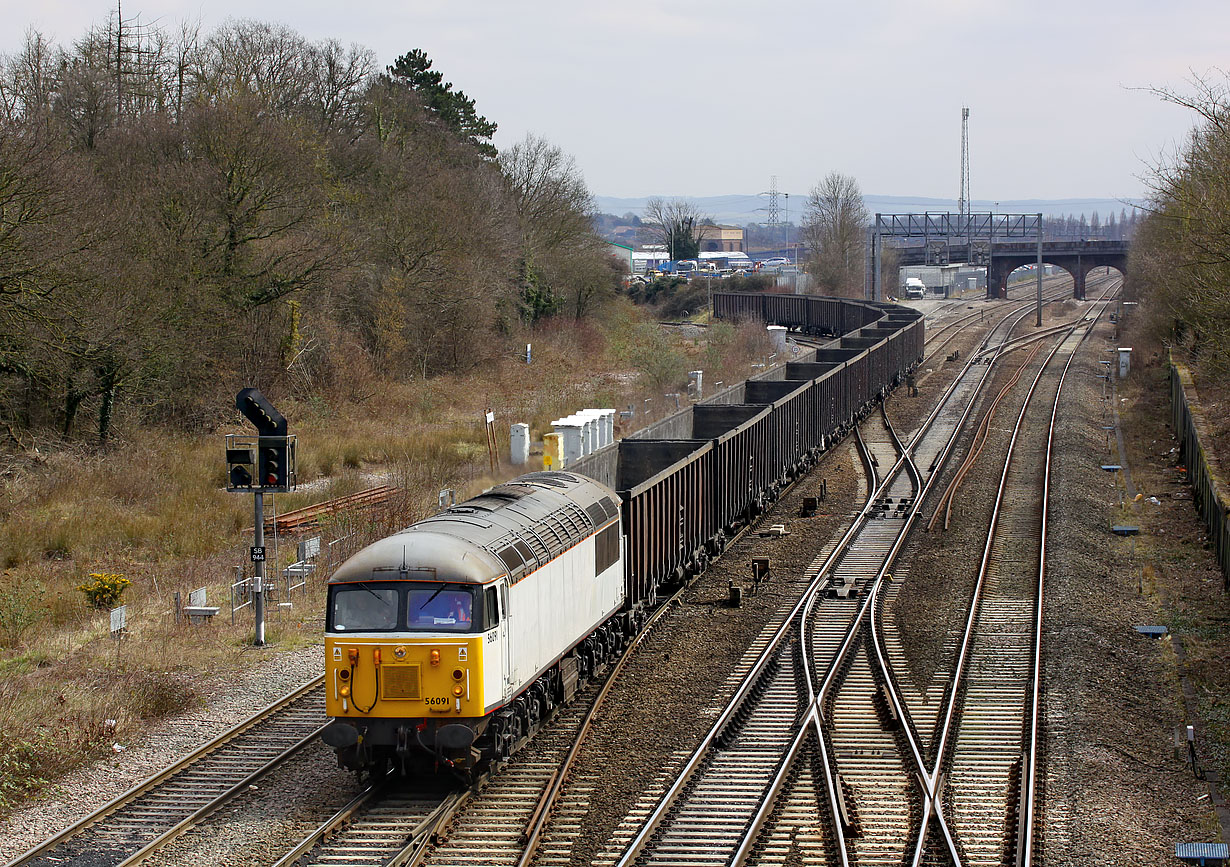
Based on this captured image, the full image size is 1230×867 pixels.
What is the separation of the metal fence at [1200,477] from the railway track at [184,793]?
1514 centimetres

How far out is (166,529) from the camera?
25484 mm

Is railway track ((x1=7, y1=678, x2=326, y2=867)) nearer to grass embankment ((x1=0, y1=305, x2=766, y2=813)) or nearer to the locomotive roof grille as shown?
grass embankment ((x1=0, y1=305, x2=766, y2=813))

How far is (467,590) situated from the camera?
11.6 meters

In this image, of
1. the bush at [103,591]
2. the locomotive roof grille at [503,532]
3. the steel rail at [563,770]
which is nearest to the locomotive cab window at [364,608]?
the locomotive roof grille at [503,532]

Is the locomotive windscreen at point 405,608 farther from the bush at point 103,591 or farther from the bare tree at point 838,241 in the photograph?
the bare tree at point 838,241

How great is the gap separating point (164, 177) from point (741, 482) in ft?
69.2

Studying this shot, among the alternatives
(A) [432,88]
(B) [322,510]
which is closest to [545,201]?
(A) [432,88]

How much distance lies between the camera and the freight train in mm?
11562

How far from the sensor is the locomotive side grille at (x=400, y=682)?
1155cm

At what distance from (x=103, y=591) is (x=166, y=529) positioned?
526cm

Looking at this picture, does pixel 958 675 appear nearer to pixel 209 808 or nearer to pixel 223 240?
pixel 209 808

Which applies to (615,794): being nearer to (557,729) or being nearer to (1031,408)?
(557,729)

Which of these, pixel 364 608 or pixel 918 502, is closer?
pixel 364 608

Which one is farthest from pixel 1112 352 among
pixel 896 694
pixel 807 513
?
pixel 896 694
